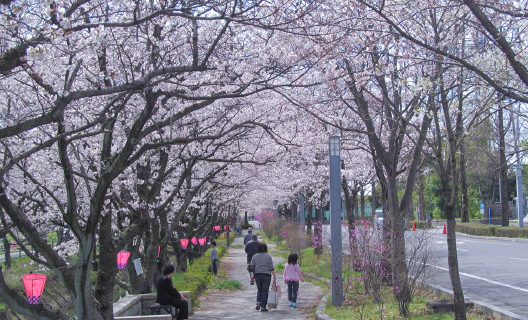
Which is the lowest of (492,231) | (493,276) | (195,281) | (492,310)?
(195,281)

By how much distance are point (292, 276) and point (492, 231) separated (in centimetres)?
2525

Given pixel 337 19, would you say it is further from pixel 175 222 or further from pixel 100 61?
pixel 175 222

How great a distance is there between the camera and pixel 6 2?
4738mm

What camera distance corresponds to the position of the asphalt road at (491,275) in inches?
442

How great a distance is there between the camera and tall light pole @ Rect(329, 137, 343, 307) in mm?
11320

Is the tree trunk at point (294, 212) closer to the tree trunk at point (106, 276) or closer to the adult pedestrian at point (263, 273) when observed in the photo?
the adult pedestrian at point (263, 273)

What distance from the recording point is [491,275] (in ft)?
51.0

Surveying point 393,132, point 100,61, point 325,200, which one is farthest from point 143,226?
point 325,200

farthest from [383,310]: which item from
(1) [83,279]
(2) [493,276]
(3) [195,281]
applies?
(3) [195,281]

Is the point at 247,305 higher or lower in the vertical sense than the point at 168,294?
lower

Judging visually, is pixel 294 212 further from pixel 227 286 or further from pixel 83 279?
pixel 83 279

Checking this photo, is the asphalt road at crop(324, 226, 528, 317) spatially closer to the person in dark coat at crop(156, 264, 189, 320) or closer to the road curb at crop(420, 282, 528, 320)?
the road curb at crop(420, 282, 528, 320)

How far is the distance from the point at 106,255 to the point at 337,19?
4401 mm

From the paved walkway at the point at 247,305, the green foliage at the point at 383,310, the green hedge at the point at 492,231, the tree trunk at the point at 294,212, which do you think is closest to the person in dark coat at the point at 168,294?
the paved walkway at the point at 247,305
